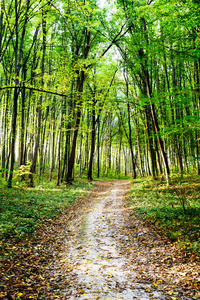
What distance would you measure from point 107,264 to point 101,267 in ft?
0.81

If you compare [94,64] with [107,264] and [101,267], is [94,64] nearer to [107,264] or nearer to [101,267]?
[107,264]

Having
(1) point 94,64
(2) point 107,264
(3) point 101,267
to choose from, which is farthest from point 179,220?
(1) point 94,64

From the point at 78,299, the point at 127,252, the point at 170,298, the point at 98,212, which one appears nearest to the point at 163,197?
the point at 98,212

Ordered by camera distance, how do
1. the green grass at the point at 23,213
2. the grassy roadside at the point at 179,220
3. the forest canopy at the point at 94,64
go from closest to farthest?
the grassy roadside at the point at 179,220, the green grass at the point at 23,213, the forest canopy at the point at 94,64

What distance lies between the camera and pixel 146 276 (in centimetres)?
419

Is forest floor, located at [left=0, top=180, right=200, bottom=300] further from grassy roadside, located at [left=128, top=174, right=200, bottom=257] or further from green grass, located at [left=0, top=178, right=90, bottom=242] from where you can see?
green grass, located at [left=0, top=178, right=90, bottom=242]

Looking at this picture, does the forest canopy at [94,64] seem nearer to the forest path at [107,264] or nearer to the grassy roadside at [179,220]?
the grassy roadside at [179,220]

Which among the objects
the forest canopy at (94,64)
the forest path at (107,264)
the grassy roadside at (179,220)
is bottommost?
the forest path at (107,264)

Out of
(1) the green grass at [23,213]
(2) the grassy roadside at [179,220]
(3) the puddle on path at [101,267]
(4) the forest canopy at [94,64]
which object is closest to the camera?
(3) the puddle on path at [101,267]

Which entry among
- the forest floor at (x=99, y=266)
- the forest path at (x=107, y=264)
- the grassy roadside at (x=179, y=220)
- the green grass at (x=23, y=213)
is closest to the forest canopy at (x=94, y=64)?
the green grass at (x=23, y=213)

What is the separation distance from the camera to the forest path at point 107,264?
143 inches

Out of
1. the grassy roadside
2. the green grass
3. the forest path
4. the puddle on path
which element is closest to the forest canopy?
the green grass

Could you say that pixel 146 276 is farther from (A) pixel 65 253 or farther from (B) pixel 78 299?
(A) pixel 65 253

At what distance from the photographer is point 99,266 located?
4.68 m
